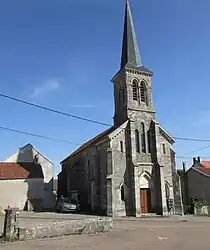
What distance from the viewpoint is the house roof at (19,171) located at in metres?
37.6

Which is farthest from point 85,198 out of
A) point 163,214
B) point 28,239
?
point 28,239

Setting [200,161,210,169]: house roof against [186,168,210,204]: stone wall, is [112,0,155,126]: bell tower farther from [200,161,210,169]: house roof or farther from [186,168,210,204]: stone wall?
[200,161,210,169]: house roof

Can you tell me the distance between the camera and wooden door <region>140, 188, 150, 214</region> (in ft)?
104

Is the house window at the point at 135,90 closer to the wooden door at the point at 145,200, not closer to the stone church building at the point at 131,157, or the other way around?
the stone church building at the point at 131,157

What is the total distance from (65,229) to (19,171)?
24.9 meters

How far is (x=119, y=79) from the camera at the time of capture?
36969 mm

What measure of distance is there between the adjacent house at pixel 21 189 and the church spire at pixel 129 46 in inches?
720

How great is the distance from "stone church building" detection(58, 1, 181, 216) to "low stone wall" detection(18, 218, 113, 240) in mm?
13413

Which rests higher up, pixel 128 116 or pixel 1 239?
pixel 128 116

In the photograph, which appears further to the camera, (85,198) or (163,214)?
(85,198)

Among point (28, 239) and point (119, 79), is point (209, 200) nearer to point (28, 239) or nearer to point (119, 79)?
point (119, 79)

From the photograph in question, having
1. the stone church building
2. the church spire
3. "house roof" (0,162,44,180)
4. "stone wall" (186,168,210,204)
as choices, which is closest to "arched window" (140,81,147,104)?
the stone church building

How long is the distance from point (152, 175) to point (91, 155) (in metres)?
8.38

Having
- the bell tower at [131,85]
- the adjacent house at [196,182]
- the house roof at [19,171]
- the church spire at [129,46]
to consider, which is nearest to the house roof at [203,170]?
the adjacent house at [196,182]
